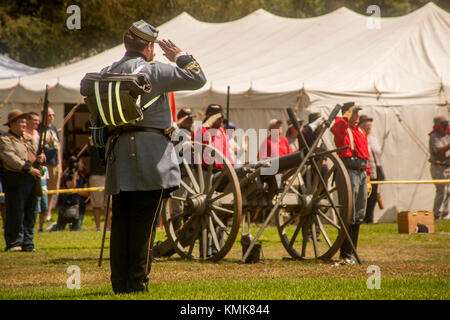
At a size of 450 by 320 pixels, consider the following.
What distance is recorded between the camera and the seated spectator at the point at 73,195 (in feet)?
45.3

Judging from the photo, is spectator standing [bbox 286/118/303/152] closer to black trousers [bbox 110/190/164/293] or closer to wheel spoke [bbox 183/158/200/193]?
wheel spoke [bbox 183/158/200/193]

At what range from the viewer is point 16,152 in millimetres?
10594

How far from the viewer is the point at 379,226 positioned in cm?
1427

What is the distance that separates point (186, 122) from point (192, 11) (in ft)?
73.0

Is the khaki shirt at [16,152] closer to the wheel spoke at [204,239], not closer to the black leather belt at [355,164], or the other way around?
the wheel spoke at [204,239]

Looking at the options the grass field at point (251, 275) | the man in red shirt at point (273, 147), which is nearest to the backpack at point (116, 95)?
the grass field at point (251, 275)

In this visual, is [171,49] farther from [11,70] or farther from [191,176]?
[11,70]

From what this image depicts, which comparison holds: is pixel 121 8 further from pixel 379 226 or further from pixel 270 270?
pixel 270 270

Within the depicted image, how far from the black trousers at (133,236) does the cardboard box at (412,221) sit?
7.83 metres

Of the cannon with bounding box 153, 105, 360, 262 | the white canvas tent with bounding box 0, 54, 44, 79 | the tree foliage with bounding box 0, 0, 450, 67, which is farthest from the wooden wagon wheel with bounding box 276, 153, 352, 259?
the tree foliage with bounding box 0, 0, 450, 67

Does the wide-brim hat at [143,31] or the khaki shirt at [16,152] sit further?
the khaki shirt at [16,152]

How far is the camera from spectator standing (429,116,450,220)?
48.6ft

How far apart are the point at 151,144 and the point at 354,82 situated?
9683 mm
